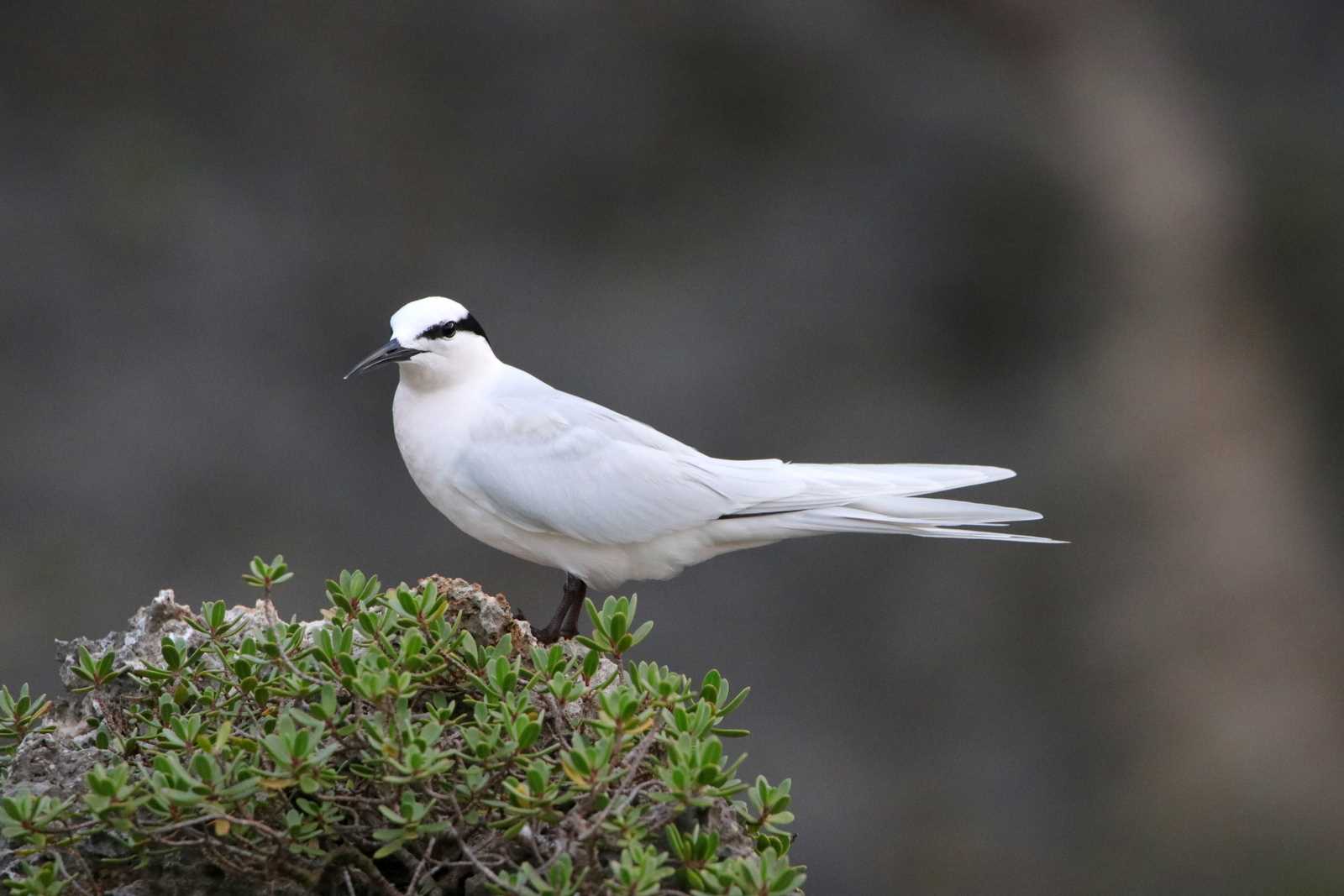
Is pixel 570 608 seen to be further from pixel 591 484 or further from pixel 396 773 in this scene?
pixel 396 773

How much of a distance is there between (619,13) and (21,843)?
4130 mm

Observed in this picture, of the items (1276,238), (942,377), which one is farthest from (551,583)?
(1276,238)

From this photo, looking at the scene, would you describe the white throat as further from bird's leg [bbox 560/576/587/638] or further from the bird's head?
bird's leg [bbox 560/576/587/638]

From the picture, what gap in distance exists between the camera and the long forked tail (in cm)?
257

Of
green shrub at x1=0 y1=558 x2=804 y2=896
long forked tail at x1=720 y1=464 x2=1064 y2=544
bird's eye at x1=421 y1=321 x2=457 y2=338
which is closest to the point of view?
green shrub at x1=0 y1=558 x2=804 y2=896

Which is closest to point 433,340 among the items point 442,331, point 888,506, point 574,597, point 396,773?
point 442,331

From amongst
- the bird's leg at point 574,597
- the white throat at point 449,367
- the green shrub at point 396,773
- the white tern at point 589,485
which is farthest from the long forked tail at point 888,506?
the green shrub at point 396,773

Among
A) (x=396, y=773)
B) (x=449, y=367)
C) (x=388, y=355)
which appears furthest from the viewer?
(x=449, y=367)

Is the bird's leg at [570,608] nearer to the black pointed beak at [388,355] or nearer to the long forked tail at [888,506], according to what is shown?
the long forked tail at [888,506]

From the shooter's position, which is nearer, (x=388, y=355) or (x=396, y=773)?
(x=396, y=773)

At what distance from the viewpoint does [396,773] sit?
1.62 metres

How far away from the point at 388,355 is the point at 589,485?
45 centimetres

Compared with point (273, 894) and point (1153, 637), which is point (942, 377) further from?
point (273, 894)

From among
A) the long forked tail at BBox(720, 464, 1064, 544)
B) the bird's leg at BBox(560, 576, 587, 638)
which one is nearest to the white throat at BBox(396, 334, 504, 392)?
the bird's leg at BBox(560, 576, 587, 638)
